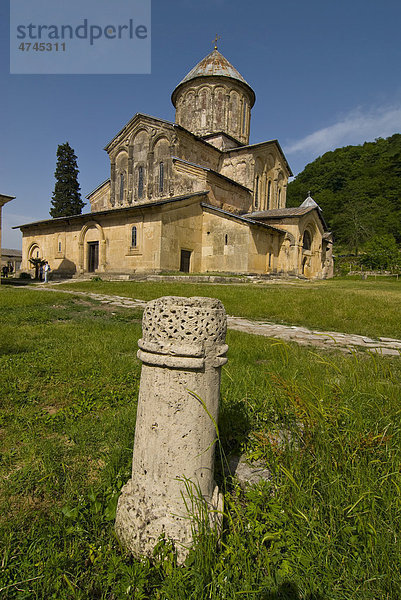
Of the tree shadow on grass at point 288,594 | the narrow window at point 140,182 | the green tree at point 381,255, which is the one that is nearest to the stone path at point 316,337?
the tree shadow on grass at point 288,594

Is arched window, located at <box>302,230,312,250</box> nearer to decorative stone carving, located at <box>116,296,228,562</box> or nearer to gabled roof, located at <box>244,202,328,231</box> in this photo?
gabled roof, located at <box>244,202,328,231</box>

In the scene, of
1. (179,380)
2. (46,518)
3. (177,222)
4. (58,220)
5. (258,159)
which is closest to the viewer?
(179,380)

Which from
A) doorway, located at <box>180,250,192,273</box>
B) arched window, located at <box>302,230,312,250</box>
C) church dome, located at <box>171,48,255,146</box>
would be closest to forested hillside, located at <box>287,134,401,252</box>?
arched window, located at <box>302,230,312,250</box>

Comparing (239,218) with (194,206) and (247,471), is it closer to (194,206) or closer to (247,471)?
(194,206)

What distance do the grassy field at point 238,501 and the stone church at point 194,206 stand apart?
1532 centimetres

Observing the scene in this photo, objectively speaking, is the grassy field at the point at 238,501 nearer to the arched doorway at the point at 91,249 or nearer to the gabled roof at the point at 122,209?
the gabled roof at the point at 122,209

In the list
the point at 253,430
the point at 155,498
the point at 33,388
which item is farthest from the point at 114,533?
the point at 33,388

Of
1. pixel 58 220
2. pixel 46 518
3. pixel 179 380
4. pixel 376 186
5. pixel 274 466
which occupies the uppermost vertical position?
pixel 376 186

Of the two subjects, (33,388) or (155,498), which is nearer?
(155,498)

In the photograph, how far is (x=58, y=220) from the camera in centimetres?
2291

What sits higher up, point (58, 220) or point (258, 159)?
point (258, 159)

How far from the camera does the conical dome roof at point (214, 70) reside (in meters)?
24.1

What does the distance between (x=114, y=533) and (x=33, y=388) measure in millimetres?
2038

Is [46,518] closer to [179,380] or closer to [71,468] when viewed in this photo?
[71,468]
